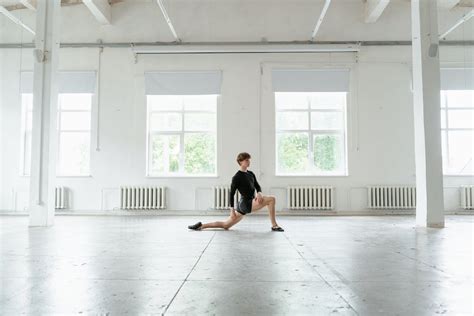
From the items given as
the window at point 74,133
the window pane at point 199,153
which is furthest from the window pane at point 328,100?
the window at point 74,133

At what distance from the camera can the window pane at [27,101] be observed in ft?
33.1

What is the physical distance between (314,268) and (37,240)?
3.40 metres

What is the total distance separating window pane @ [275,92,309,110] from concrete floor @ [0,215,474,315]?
5406mm

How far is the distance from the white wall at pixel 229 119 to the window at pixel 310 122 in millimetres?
229

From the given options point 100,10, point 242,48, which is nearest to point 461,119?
point 242,48

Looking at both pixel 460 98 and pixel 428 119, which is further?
pixel 460 98

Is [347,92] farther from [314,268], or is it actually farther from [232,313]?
[232,313]

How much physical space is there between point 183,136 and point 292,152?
2.72 meters

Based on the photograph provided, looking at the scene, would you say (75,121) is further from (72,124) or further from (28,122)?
(28,122)

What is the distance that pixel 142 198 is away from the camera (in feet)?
30.7

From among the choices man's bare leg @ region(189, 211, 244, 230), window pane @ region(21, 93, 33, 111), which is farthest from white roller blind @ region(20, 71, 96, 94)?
man's bare leg @ region(189, 211, 244, 230)

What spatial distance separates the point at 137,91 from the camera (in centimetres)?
977

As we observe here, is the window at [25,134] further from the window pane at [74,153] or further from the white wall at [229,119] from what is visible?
the window pane at [74,153]

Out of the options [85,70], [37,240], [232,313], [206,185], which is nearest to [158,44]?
[85,70]
